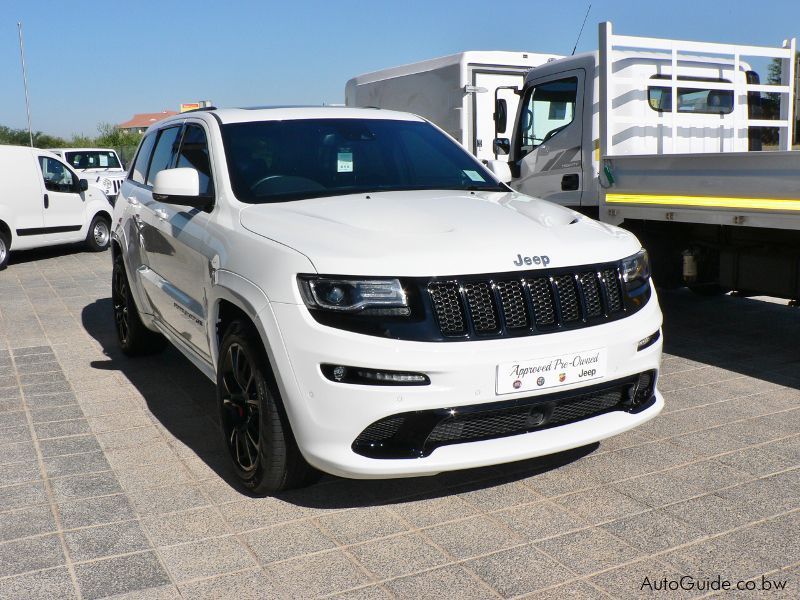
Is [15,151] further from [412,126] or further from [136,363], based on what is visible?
[412,126]

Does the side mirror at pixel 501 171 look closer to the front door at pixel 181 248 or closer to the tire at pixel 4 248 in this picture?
the front door at pixel 181 248

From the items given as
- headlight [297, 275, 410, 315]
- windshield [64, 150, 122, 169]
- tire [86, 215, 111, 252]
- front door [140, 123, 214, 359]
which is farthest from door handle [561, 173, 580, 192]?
windshield [64, 150, 122, 169]

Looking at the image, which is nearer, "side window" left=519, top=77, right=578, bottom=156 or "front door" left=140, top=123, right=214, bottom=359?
"front door" left=140, top=123, right=214, bottom=359

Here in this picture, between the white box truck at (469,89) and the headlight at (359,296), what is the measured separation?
833 centimetres

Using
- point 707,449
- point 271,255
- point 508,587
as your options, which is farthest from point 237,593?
point 707,449

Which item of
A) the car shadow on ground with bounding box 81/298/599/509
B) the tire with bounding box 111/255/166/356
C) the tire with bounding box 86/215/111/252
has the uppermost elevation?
the tire with bounding box 111/255/166/356

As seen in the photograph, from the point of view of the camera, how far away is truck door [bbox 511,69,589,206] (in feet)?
25.8

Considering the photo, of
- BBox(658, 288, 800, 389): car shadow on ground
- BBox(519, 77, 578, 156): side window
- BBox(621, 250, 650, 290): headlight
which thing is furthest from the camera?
BBox(519, 77, 578, 156): side window

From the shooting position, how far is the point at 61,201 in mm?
14227

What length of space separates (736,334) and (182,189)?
15.7ft

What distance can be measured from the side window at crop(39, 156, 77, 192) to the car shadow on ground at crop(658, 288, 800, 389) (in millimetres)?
9757

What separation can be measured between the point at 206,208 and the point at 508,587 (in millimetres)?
2394

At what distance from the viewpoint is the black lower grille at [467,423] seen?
10.8 feet

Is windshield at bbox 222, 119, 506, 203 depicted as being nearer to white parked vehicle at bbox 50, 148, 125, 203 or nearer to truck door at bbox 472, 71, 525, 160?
truck door at bbox 472, 71, 525, 160
